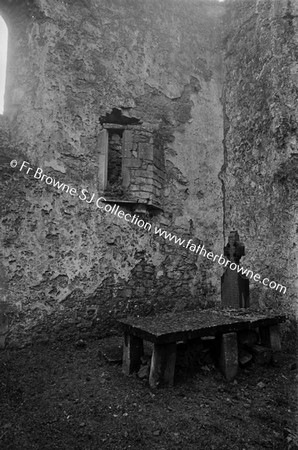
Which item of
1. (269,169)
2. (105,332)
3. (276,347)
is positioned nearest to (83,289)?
(105,332)

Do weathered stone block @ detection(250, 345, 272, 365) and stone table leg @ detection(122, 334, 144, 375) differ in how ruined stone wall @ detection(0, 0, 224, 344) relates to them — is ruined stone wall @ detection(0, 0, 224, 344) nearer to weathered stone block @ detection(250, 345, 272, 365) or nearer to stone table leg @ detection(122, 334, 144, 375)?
stone table leg @ detection(122, 334, 144, 375)

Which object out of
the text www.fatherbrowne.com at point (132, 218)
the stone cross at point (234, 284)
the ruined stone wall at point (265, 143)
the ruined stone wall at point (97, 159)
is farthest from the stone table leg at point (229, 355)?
the ruined stone wall at point (97, 159)

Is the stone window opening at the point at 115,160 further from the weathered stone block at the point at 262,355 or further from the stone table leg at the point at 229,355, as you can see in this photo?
the weathered stone block at the point at 262,355

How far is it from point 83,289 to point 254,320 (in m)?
2.03

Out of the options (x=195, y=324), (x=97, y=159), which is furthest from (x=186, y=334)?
(x=97, y=159)

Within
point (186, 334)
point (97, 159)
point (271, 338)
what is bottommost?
point (271, 338)

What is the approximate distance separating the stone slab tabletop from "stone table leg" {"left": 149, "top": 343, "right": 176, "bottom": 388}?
4.2 inches

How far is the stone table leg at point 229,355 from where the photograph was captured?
10.8 ft

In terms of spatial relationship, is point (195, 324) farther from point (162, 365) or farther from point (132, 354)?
point (132, 354)

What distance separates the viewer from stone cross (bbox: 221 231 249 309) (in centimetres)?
407

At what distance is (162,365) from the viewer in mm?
3107

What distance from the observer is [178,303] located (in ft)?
16.9

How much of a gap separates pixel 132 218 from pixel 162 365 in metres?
2.19

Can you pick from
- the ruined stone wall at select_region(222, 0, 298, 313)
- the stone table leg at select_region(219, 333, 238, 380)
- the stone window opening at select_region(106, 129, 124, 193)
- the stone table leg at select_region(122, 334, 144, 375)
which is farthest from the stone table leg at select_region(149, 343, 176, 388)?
the stone window opening at select_region(106, 129, 124, 193)
